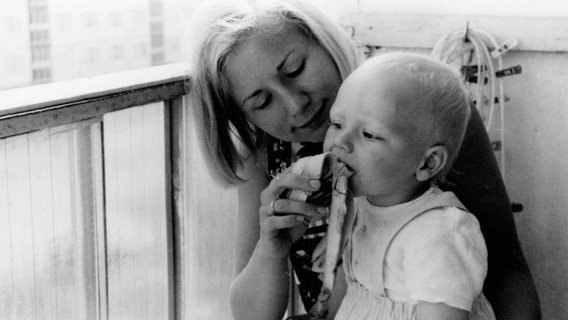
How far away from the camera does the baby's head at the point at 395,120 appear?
1.32m

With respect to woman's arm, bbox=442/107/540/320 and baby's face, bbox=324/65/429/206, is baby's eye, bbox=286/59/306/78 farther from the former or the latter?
woman's arm, bbox=442/107/540/320

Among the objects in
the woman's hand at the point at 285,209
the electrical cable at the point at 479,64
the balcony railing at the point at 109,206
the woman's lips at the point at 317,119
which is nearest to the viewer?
the woman's hand at the point at 285,209

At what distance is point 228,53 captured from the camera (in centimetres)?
158

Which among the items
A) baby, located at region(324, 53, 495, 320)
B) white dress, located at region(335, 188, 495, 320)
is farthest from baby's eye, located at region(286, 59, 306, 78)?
white dress, located at region(335, 188, 495, 320)

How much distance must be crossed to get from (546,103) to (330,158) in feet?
4.58

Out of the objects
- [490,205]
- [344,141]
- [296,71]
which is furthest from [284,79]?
[490,205]

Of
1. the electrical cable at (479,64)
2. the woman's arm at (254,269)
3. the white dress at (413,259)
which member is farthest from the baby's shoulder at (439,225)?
the electrical cable at (479,64)

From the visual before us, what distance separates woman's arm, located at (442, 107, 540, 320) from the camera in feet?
5.10

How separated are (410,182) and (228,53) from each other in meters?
0.49

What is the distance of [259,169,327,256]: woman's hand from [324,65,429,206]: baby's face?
8 centimetres

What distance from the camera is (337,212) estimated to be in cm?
137

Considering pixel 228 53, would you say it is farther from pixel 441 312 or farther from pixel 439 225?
pixel 441 312

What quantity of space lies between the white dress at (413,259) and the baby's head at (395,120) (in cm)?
7

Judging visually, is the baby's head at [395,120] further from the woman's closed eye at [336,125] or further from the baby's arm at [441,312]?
the baby's arm at [441,312]
